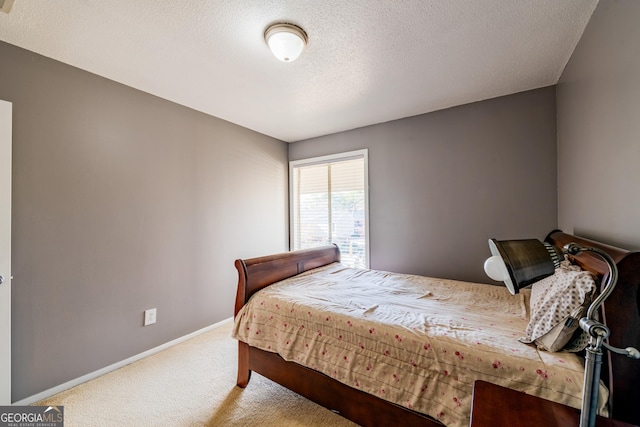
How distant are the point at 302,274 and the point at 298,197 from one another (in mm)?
1724

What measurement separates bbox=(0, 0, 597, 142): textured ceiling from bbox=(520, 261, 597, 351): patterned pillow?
147 cm

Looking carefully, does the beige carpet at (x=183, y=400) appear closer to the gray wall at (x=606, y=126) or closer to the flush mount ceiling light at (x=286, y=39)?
the gray wall at (x=606, y=126)

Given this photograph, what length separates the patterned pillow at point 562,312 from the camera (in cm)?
103

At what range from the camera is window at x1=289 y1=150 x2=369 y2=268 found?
3344mm

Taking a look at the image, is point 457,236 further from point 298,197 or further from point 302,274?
point 298,197

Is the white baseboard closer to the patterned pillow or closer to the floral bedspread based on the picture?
the floral bedspread

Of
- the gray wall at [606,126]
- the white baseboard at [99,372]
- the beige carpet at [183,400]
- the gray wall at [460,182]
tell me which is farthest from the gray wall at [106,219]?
the gray wall at [606,126]

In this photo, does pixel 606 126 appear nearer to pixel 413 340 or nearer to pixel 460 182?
pixel 460 182

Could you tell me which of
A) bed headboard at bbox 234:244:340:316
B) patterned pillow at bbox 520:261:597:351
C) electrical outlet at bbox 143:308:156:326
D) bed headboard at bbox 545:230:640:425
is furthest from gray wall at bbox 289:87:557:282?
electrical outlet at bbox 143:308:156:326

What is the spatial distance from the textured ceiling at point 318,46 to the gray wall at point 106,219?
0.87 feet

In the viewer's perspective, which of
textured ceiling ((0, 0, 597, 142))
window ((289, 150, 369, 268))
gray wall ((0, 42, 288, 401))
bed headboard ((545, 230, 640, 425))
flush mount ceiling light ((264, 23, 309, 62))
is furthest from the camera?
window ((289, 150, 369, 268))

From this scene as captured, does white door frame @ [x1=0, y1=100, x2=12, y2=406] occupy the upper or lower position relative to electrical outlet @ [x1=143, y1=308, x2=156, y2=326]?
upper

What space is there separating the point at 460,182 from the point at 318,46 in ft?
6.30

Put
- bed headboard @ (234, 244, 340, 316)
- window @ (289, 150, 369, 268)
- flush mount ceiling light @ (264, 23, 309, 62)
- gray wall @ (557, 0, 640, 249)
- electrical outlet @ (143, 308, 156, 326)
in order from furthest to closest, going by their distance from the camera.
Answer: window @ (289, 150, 369, 268) → electrical outlet @ (143, 308, 156, 326) → bed headboard @ (234, 244, 340, 316) → flush mount ceiling light @ (264, 23, 309, 62) → gray wall @ (557, 0, 640, 249)
